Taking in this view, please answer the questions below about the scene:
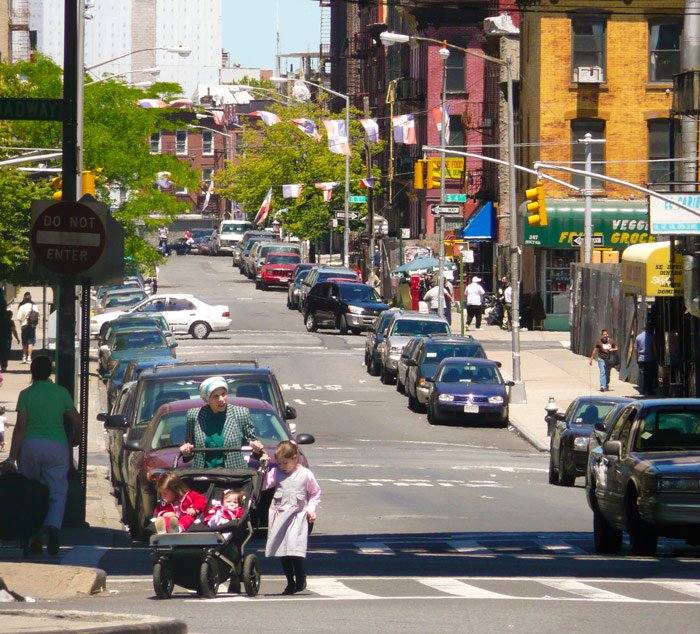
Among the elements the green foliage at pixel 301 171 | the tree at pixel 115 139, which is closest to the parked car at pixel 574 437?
the tree at pixel 115 139

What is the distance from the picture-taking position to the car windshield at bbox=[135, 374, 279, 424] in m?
17.5

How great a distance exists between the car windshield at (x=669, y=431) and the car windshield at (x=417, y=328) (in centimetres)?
2473

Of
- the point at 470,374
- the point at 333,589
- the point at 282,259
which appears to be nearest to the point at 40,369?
the point at 333,589

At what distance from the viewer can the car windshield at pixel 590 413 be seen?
2400 cm

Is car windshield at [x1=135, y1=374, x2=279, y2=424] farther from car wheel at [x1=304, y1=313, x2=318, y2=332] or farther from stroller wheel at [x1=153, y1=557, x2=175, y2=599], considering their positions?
car wheel at [x1=304, y1=313, x2=318, y2=332]

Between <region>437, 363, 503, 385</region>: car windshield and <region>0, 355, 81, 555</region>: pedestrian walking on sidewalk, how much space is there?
19834 millimetres

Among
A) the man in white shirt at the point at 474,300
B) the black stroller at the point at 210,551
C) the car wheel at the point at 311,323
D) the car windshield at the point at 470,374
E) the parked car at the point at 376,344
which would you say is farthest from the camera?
the man in white shirt at the point at 474,300

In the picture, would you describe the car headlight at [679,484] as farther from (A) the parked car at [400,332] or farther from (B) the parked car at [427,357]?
(A) the parked car at [400,332]

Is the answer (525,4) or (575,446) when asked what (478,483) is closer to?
(575,446)

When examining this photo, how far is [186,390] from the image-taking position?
1792 centimetres

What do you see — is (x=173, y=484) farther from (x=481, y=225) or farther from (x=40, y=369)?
(x=481, y=225)

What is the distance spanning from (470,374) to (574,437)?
9989 millimetres

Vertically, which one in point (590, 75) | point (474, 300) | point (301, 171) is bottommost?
point (474, 300)

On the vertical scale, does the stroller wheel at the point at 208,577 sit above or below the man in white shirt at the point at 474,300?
below
